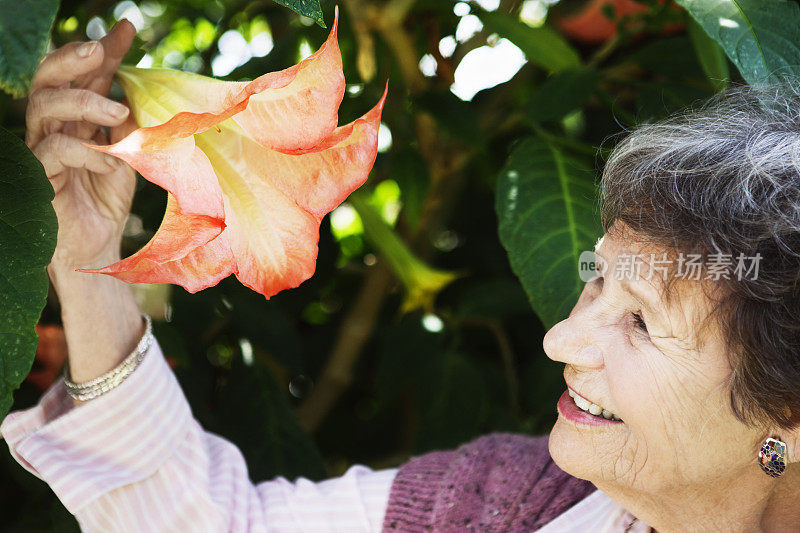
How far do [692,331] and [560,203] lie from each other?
298mm

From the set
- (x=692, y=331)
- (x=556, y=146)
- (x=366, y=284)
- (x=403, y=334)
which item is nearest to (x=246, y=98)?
(x=692, y=331)

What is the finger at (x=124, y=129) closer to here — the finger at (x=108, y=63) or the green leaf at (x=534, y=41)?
the finger at (x=108, y=63)

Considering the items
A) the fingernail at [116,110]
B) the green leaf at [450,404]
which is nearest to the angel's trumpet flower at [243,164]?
the fingernail at [116,110]

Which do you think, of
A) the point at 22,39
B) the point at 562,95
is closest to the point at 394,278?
the point at 562,95

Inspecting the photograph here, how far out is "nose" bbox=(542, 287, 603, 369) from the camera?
85 centimetres

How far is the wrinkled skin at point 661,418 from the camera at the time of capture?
0.81 metres

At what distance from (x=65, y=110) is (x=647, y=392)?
1.92 ft

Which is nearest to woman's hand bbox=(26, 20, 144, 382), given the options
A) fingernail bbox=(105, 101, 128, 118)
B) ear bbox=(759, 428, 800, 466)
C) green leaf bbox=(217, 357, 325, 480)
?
fingernail bbox=(105, 101, 128, 118)

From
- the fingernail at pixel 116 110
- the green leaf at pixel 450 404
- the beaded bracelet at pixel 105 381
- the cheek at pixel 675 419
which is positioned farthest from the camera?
the green leaf at pixel 450 404

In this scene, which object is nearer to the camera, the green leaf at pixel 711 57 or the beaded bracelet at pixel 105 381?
the beaded bracelet at pixel 105 381

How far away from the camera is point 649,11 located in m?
1.33

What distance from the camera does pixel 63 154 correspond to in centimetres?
76

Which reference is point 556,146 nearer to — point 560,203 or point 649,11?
point 560,203

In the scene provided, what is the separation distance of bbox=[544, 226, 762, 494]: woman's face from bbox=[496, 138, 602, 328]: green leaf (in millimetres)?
100
